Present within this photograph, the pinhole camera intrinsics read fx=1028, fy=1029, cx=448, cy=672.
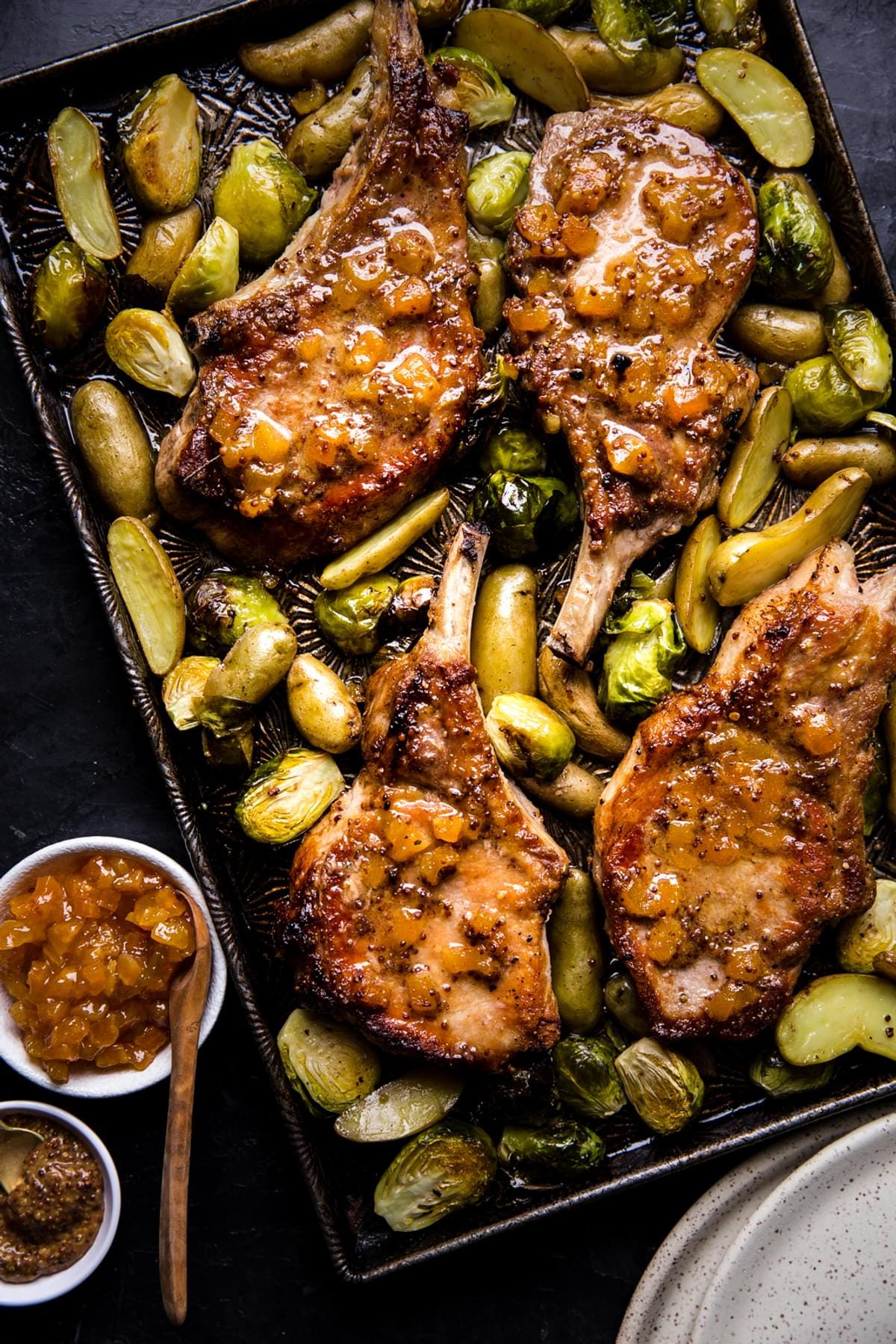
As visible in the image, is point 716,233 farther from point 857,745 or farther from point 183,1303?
point 183,1303

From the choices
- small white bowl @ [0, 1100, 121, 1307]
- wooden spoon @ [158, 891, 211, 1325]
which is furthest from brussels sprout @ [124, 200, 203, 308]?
small white bowl @ [0, 1100, 121, 1307]

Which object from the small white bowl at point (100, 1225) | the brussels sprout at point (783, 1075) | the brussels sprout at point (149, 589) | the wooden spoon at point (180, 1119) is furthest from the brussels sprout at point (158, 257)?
the brussels sprout at point (783, 1075)

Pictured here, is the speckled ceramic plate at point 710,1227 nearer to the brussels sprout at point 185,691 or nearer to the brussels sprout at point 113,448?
the brussels sprout at point 185,691

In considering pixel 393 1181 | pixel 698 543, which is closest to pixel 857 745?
pixel 698 543

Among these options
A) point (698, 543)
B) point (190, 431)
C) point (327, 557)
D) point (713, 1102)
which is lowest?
point (713, 1102)

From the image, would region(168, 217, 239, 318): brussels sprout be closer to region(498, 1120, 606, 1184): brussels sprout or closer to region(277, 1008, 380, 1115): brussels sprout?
region(277, 1008, 380, 1115): brussels sprout

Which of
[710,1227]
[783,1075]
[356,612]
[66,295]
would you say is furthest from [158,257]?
[710,1227]

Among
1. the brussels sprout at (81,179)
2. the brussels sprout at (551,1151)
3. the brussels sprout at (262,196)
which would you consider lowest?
the brussels sprout at (551,1151)

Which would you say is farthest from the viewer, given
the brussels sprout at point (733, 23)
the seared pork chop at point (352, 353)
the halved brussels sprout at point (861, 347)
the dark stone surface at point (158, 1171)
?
the dark stone surface at point (158, 1171)
